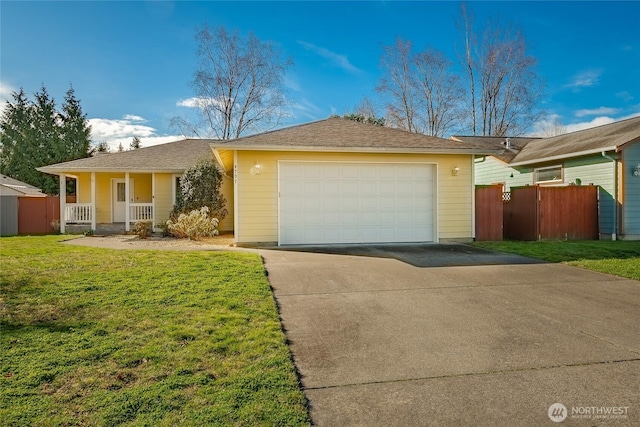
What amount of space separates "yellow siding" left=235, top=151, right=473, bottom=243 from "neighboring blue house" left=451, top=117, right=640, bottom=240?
254cm

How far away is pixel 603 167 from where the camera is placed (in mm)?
12500

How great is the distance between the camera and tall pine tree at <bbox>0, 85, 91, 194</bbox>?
1198 inches

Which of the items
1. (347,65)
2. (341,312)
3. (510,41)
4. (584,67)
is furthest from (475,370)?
(510,41)

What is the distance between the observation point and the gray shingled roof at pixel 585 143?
12023mm

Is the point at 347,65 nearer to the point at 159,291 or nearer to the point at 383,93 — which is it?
the point at 383,93

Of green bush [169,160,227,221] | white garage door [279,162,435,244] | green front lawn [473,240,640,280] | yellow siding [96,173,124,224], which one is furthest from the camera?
yellow siding [96,173,124,224]

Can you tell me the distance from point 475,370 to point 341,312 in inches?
72.2

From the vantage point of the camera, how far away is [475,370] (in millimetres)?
3059

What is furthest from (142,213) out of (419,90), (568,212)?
(419,90)

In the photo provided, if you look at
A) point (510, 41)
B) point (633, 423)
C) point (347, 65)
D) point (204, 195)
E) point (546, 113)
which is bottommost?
point (633, 423)

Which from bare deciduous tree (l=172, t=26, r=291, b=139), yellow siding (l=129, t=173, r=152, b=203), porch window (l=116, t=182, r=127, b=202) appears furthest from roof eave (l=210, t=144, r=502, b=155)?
bare deciduous tree (l=172, t=26, r=291, b=139)

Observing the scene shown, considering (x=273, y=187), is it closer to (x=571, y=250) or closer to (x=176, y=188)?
(x=176, y=188)

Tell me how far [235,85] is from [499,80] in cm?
1846

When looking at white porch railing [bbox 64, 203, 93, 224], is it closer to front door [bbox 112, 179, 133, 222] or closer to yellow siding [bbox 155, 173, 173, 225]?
front door [bbox 112, 179, 133, 222]
